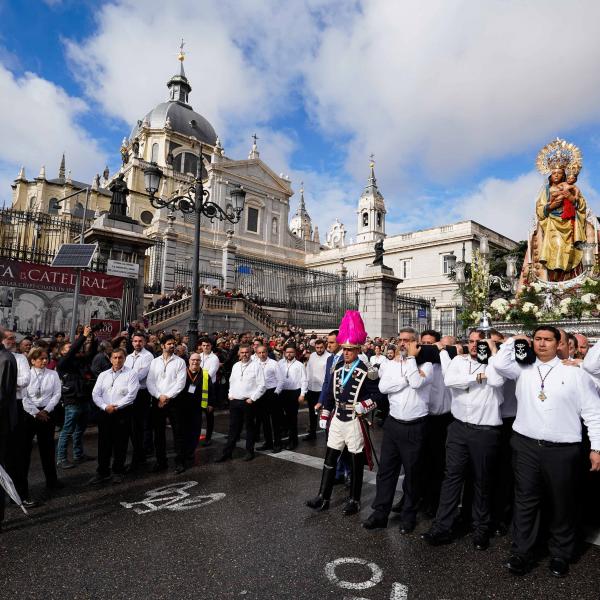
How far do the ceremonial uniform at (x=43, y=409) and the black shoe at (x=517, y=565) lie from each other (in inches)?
209

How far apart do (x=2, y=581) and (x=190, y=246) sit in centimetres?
4023

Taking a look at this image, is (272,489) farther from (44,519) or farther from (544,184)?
(544,184)

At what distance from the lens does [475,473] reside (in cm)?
417

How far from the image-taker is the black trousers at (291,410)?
7.96 metres

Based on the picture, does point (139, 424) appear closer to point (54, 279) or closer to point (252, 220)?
point (54, 279)

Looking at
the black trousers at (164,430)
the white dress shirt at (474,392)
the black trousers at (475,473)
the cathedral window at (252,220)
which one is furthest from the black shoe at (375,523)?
the cathedral window at (252,220)

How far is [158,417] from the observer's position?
669 centimetres

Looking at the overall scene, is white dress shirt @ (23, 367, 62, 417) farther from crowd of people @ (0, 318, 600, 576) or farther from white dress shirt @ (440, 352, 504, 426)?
white dress shirt @ (440, 352, 504, 426)

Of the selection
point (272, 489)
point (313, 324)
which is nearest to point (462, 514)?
point (272, 489)

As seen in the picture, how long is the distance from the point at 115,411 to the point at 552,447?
5.30 m

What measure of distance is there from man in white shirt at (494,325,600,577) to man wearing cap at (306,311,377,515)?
1.66 meters

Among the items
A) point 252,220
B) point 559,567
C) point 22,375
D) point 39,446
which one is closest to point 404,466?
point 559,567

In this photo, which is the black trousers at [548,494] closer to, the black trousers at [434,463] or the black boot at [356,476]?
the black trousers at [434,463]

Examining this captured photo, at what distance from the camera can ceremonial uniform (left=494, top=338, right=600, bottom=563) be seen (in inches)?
139
